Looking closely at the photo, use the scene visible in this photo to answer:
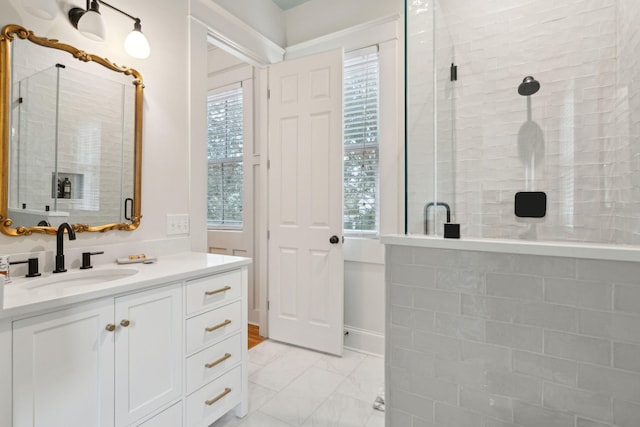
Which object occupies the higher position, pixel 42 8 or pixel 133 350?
pixel 42 8

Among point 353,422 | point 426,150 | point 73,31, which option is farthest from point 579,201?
point 73,31

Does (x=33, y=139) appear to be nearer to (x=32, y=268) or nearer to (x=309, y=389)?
(x=32, y=268)

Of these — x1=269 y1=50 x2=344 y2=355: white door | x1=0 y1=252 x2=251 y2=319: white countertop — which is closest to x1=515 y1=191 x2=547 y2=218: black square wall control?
x1=269 y1=50 x2=344 y2=355: white door

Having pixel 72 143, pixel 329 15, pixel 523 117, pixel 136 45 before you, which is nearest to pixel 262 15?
pixel 329 15

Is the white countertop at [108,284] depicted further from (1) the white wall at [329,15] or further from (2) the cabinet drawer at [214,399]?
(1) the white wall at [329,15]

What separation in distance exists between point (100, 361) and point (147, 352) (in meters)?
0.17

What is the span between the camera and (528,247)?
106 centimetres

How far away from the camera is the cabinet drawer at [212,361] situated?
1.44 metres

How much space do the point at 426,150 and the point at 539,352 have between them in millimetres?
930

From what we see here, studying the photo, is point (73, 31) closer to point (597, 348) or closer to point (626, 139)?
point (597, 348)

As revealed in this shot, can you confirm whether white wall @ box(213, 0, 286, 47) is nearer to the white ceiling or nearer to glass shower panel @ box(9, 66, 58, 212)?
the white ceiling

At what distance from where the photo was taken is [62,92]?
58.1 inches

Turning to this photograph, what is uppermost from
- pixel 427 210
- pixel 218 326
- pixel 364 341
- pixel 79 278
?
pixel 427 210

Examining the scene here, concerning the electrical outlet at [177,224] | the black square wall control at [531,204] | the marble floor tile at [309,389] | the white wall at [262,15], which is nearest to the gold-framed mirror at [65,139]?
the electrical outlet at [177,224]
